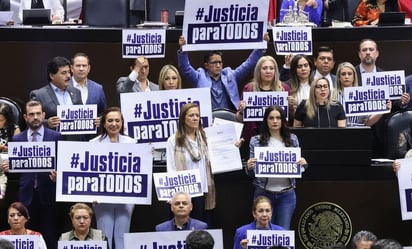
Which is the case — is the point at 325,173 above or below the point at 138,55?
below

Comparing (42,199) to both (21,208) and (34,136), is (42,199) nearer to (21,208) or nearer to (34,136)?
(34,136)

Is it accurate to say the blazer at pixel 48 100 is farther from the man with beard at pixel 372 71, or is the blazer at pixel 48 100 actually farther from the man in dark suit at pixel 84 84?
the man with beard at pixel 372 71

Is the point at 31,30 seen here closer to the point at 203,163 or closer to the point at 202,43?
the point at 202,43

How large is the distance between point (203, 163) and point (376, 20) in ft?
14.0

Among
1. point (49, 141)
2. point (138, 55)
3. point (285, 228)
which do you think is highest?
point (138, 55)

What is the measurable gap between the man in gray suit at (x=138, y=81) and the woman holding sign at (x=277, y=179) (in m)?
1.80

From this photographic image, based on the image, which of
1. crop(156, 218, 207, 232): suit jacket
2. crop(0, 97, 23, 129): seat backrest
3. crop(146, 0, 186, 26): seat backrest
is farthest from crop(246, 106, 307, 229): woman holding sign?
crop(146, 0, 186, 26): seat backrest

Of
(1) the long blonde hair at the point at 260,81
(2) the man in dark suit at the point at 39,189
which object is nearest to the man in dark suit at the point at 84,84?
(2) the man in dark suit at the point at 39,189

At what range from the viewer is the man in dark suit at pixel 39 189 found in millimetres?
15375

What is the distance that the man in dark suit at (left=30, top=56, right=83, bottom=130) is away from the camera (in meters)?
16.1

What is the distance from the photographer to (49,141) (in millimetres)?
15344

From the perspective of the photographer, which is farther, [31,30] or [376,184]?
[31,30]

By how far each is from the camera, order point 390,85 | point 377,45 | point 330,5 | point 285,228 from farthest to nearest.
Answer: point 330,5, point 377,45, point 390,85, point 285,228

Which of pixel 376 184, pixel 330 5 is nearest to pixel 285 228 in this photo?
pixel 376 184
